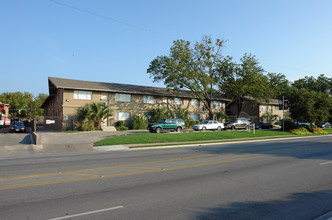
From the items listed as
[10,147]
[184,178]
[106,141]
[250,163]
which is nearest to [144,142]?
[106,141]

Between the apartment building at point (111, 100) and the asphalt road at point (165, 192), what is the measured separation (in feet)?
71.6

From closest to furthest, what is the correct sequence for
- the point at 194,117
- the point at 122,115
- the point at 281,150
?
the point at 281,150
the point at 122,115
the point at 194,117

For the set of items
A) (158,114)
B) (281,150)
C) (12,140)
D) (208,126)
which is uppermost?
(158,114)

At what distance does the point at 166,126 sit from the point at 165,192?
70.6 feet

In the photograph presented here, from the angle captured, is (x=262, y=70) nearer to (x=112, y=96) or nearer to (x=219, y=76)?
(x=219, y=76)

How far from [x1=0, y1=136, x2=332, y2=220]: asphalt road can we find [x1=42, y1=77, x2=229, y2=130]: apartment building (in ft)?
71.6

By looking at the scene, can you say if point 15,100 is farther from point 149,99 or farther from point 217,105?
point 217,105

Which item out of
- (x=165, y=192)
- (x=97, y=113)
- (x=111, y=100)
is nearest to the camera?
(x=165, y=192)

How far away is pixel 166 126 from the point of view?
27719 millimetres

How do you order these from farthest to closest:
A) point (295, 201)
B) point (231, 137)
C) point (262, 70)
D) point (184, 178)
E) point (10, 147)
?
point (262, 70)
point (231, 137)
point (10, 147)
point (184, 178)
point (295, 201)

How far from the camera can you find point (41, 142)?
19.1 m

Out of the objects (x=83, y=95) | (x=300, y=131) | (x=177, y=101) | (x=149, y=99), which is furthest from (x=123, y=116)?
(x=300, y=131)

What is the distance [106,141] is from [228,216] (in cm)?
1635

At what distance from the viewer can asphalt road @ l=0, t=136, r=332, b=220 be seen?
4.82m
